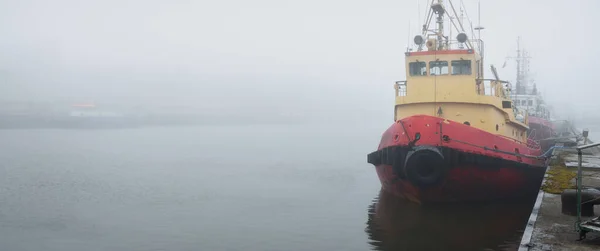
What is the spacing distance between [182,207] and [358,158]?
2554 cm

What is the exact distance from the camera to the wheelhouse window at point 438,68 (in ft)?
63.5

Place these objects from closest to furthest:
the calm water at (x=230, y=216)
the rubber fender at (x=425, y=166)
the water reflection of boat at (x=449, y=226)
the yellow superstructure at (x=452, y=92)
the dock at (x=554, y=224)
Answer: the dock at (x=554, y=224) → the water reflection of boat at (x=449, y=226) → the calm water at (x=230, y=216) → the rubber fender at (x=425, y=166) → the yellow superstructure at (x=452, y=92)

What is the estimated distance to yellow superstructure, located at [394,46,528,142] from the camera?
18453 mm

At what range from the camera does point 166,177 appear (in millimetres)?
28609

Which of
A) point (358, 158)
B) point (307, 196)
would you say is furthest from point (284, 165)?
point (307, 196)

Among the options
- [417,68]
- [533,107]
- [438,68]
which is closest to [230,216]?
[417,68]

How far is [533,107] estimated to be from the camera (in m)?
→ 41.7

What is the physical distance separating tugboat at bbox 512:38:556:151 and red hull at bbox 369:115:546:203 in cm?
1348

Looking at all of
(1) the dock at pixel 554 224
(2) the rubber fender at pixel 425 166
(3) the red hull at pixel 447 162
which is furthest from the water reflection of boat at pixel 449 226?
(1) the dock at pixel 554 224

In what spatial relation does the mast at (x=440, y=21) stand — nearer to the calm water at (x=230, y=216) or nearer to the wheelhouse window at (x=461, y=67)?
the wheelhouse window at (x=461, y=67)

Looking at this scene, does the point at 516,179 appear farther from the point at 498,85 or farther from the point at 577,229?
the point at 577,229

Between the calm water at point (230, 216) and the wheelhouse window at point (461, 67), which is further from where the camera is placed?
the wheelhouse window at point (461, 67)

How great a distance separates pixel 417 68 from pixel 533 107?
2649 centimetres

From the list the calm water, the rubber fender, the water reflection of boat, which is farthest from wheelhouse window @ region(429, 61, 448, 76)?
the calm water
